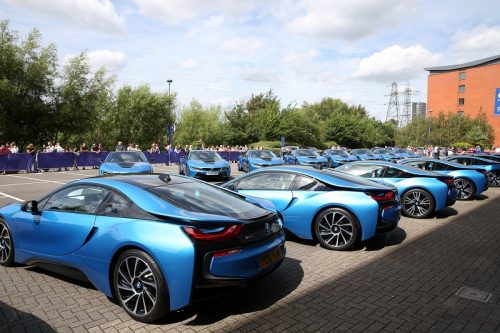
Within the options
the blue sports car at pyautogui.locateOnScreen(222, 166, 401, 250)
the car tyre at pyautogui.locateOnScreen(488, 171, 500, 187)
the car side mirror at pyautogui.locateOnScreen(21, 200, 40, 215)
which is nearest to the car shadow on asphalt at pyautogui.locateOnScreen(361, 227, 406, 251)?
the blue sports car at pyautogui.locateOnScreen(222, 166, 401, 250)

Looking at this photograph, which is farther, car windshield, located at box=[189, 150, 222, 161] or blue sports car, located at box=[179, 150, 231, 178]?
car windshield, located at box=[189, 150, 222, 161]

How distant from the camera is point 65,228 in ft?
14.2

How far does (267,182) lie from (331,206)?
1.28m

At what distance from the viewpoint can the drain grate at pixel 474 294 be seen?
4.32m

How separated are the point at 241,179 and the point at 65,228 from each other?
3.46 meters

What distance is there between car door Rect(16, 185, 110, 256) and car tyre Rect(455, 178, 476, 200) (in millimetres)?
11409

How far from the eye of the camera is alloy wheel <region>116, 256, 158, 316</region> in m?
3.65

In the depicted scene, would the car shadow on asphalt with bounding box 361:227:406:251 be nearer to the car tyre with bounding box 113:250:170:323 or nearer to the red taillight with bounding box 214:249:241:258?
the red taillight with bounding box 214:249:241:258

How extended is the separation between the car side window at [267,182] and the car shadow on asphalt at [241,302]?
196cm

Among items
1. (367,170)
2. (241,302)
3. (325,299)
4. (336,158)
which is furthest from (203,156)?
(325,299)

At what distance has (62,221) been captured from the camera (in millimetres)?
4395

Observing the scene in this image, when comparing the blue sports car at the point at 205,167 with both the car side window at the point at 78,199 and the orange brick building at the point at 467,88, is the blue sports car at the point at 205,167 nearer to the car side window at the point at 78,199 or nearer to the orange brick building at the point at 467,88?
the car side window at the point at 78,199

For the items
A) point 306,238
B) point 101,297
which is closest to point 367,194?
point 306,238

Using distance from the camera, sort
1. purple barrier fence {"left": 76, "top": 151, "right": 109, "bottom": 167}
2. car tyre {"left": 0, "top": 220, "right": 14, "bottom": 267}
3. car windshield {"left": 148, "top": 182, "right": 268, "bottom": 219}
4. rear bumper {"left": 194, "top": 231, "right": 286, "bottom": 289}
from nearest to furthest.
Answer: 1. rear bumper {"left": 194, "top": 231, "right": 286, "bottom": 289}
2. car windshield {"left": 148, "top": 182, "right": 268, "bottom": 219}
3. car tyre {"left": 0, "top": 220, "right": 14, "bottom": 267}
4. purple barrier fence {"left": 76, "top": 151, "right": 109, "bottom": 167}
